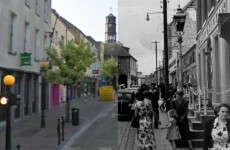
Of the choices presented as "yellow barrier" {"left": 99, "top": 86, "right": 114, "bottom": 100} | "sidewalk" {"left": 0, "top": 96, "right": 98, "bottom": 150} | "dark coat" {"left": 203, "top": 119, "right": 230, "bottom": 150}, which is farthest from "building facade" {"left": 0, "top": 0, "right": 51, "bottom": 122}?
"dark coat" {"left": 203, "top": 119, "right": 230, "bottom": 150}

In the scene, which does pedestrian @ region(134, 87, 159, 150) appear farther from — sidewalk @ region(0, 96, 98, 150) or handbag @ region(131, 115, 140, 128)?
sidewalk @ region(0, 96, 98, 150)

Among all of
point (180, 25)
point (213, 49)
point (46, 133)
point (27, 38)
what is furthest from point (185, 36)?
point (46, 133)

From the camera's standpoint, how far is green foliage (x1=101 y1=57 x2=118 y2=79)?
8.78 feet

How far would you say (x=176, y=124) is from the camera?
9.04 ft

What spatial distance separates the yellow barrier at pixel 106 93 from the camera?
2.71m

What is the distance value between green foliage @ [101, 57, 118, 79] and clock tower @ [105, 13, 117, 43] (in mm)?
164

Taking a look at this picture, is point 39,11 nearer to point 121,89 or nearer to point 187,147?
point 121,89

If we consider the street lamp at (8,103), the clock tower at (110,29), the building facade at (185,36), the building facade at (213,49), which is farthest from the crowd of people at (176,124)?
the street lamp at (8,103)

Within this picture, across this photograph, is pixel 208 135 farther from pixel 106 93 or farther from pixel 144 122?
pixel 144 122

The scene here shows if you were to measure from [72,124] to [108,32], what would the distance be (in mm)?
4489

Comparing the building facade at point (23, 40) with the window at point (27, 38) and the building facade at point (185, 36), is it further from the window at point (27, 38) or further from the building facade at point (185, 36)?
the building facade at point (185, 36)

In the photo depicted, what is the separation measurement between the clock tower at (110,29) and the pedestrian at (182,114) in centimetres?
68

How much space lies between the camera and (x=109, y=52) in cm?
279

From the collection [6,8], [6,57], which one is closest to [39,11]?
[6,8]
